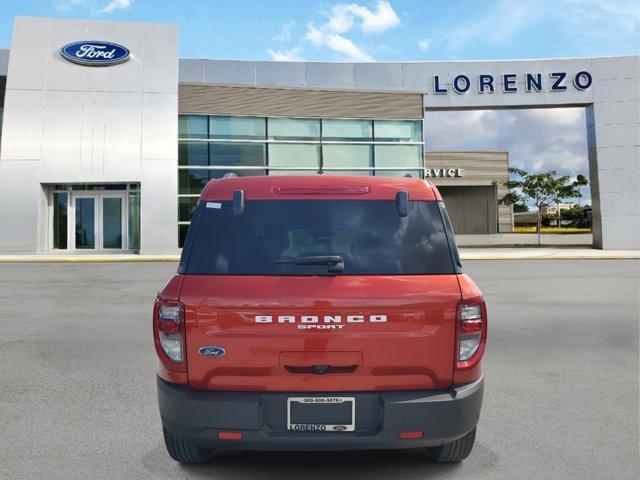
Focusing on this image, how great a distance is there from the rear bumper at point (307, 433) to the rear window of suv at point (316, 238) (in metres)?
0.69

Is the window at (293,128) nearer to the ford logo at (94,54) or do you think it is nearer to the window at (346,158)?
the window at (346,158)

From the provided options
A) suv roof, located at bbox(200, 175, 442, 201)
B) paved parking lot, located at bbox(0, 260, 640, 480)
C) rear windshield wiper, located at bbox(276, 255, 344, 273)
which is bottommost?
paved parking lot, located at bbox(0, 260, 640, 480)

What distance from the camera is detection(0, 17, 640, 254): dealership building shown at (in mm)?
26234

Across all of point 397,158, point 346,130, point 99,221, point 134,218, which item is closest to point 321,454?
point 134,218

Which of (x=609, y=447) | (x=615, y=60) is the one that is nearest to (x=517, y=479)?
(x=609, y=447)

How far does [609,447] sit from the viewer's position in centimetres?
400

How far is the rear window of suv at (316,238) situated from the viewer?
10.7 ft

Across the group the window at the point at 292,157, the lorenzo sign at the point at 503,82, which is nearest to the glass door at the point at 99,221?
the window at the point at 292,157

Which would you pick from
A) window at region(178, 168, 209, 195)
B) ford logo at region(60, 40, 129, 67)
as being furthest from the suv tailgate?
ford logo at region(60, 40, 129, 67)

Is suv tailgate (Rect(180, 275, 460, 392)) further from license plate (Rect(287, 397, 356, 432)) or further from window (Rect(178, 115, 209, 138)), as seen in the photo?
window (Rect(178, 115, 209, 138))

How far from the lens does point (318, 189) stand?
3447mm

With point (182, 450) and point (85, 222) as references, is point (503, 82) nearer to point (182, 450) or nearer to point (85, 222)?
point (85, 222)

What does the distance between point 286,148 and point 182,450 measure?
85.1 feet

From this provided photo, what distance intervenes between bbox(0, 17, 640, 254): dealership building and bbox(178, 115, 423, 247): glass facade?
0.06 meters
